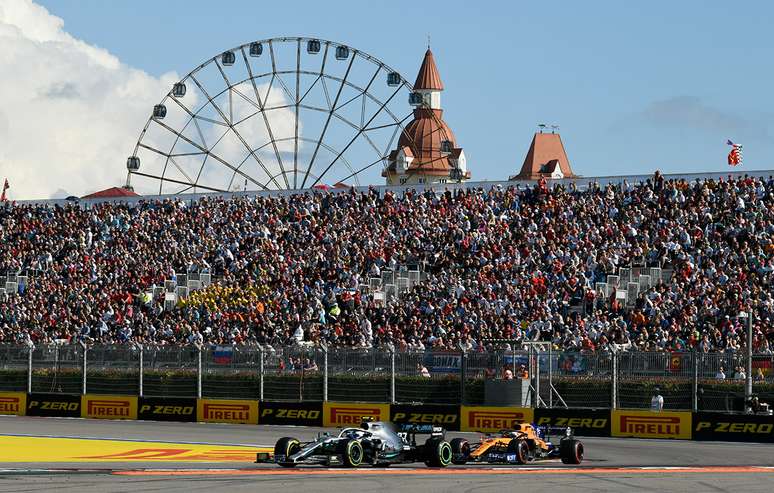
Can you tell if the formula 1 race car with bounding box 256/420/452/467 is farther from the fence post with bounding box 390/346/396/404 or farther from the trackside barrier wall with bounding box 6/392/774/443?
the fence post with bounding box 390/346/396/404

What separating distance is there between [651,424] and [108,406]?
1457 cm

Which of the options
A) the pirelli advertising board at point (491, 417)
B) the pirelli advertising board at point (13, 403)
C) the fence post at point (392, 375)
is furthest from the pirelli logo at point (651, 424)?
the pirelli advertising board at point (13, 403)

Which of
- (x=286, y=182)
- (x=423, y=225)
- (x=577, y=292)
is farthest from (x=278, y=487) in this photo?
(x=286, y=182)

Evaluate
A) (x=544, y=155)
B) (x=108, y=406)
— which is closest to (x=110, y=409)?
(x=108, y=406)

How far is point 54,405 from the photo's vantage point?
37.5 meters

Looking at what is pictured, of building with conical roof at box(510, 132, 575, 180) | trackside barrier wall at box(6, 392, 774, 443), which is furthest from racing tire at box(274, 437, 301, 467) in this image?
building with conical roof at box(510, 132, 575, 180)

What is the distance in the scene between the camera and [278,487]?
1792 cm

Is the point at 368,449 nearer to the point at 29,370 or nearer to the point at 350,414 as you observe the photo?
the point at 350,414

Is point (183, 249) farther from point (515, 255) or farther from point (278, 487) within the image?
point (278, 487)

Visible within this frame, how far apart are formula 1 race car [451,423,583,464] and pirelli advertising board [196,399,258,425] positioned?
12.3m

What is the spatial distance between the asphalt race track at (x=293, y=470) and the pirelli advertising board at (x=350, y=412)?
209cm

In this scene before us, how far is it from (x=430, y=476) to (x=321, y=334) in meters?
23.3

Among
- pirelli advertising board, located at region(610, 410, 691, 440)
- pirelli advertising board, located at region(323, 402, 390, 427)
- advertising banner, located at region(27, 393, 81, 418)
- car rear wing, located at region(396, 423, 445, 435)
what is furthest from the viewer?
advertising banner, located at region(27, 393, 81, 418)

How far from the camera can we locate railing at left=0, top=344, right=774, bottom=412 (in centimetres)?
2867
